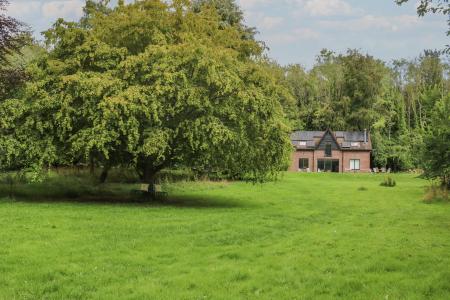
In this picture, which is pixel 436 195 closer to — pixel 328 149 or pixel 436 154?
pixel 436 154

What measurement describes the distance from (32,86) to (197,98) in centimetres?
648

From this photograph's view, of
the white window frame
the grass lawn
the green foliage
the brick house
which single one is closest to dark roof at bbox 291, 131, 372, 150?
the brick house

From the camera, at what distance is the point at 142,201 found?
2412 cm

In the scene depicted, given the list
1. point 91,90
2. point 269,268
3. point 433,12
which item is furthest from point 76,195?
point 433,12

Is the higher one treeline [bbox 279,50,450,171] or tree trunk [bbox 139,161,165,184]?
treeline [bbox 279,50,450,171]

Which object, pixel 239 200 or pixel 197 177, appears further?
pixel 197 177

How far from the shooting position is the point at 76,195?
85.4ft

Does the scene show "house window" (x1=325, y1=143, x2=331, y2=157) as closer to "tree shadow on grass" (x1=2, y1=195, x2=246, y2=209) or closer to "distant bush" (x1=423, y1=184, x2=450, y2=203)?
"distant bush" (x1=423, y1=184, x2=450, y2=203)

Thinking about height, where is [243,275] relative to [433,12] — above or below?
below

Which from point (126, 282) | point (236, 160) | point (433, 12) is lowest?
point (126, 282)

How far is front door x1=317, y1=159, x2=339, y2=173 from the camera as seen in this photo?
73938 mm

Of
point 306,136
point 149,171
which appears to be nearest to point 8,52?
point 149,171

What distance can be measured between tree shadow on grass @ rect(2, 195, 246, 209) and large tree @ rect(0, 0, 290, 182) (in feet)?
5.60

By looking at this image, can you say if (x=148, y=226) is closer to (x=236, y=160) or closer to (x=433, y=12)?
(x=236, y=160)
